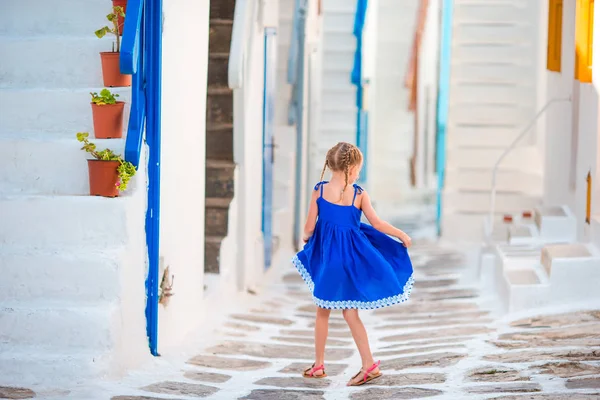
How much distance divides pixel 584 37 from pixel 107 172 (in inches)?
169

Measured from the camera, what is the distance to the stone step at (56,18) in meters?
5.32

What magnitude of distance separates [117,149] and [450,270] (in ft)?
15.7

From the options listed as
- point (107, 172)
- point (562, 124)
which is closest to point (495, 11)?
point (562, 124)

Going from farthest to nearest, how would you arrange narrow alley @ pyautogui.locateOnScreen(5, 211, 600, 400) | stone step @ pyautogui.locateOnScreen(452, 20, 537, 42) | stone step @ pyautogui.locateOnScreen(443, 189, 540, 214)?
stone step @ pyautogui.locateOnScreen(452, 20, 537, 42)
stone step @ pyautogui.locateOnScreen(443, 189, 540, 214)
narrow alley @ pyautogui.locateOnScreen(5, 211, 600, 400)

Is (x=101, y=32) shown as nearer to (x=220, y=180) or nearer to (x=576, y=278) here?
(x=220, y=180)

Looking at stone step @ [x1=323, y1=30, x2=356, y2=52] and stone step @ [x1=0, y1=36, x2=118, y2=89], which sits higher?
stone step @ [x1=323, y1=30, x2=356, y2=52]

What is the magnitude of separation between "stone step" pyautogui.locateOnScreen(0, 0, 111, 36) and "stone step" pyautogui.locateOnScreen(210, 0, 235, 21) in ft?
7.25

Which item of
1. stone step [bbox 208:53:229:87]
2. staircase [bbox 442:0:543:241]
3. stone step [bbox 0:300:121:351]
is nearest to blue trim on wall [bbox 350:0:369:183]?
staircase [bbox 442:0:543:241]

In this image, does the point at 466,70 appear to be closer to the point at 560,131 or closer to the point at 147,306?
the point at 560,131

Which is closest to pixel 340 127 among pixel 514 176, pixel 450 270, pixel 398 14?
pixel 514 176

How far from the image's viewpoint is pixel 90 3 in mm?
5344

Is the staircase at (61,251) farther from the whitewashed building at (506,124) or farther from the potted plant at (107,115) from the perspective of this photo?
the whitewashed building at (506,124)

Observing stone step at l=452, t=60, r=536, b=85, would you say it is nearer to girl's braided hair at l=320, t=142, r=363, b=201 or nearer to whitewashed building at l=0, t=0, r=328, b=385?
whitewashed building at l=0, t=0, r=328, b=385

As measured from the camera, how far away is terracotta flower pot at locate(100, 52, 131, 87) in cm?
479
